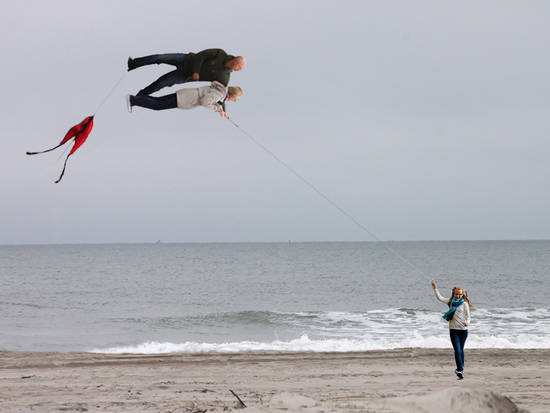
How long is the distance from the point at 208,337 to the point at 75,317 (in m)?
9.92

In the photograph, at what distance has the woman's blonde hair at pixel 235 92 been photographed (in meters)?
6.17

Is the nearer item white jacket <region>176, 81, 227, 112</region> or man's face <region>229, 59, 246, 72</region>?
man's face <region>229, 59, 246, 72</region>

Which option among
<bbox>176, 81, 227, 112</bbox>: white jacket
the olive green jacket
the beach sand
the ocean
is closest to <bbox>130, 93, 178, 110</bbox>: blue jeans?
<bbox>176, 81, 227, 112</bbox>: white jacket

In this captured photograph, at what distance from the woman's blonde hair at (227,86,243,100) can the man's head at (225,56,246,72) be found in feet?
1.18

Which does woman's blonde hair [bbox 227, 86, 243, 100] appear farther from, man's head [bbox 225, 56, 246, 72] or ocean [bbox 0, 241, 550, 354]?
ocean [bbox 0, 241, 550, 354]

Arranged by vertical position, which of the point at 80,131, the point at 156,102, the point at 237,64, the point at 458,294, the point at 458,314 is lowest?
the point at 458,314

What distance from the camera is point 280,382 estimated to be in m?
10.8

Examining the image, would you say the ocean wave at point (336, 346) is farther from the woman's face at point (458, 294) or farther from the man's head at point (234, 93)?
the man's head at point (234, 93)

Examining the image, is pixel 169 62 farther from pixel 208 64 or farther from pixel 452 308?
pixel 452 308

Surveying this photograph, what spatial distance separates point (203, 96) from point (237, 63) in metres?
0.62

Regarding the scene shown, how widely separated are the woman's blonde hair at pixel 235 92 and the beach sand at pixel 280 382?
4366 millimetres

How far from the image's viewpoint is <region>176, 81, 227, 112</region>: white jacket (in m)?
6.09

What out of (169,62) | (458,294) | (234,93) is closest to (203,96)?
(234,93)

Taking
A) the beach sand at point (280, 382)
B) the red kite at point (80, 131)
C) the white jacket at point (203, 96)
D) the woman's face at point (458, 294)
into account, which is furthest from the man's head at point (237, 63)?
the woman's face at point (458, 294)
